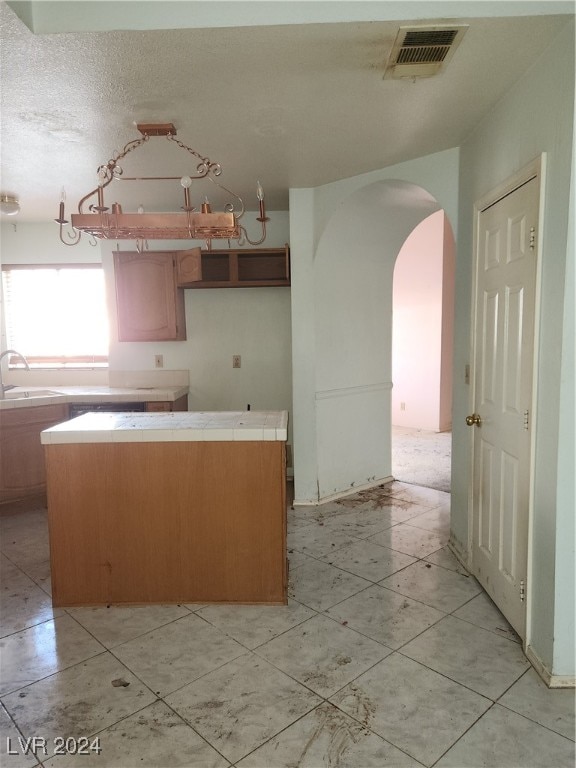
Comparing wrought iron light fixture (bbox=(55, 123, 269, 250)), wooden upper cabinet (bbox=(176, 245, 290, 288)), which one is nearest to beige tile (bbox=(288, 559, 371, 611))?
wrought iron light fixture (bbox=(55, 123, 269, 250))

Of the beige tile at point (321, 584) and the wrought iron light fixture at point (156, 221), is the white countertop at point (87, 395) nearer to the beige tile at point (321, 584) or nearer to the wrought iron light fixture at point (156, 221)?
the beige tile at point (321, 584)

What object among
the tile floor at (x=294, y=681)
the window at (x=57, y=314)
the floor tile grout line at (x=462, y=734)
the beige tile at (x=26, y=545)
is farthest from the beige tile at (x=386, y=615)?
the window at (x=57, y=314)

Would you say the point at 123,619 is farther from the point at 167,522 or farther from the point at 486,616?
the point at 486,616

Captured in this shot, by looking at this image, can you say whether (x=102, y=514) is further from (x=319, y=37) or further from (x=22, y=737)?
(x=319, y=37)

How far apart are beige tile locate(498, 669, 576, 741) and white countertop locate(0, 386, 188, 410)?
3165 mm

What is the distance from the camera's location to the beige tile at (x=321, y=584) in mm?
2680

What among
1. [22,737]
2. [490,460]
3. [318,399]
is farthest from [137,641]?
[318,399]

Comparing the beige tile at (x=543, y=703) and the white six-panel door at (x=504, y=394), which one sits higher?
the white six-panel door at (x=504, y=394)

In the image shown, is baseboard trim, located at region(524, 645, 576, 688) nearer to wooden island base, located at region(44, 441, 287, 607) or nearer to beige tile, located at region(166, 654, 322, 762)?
beige tile, located at region(166, 654, 322, 762)

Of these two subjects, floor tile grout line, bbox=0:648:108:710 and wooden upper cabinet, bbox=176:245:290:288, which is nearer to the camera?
floor tile grout line, bbox=0:648:108:710

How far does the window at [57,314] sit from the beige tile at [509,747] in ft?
14.1

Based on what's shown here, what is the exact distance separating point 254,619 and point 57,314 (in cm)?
373

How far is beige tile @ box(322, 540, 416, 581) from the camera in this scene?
2.96 m

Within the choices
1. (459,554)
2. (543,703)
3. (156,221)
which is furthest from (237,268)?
(543,703)
